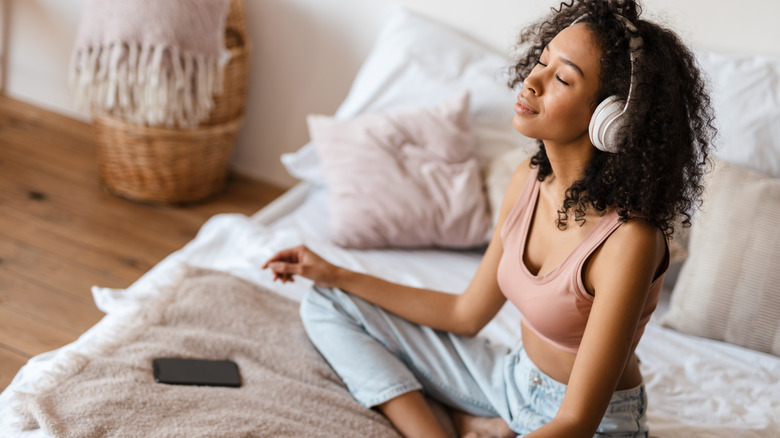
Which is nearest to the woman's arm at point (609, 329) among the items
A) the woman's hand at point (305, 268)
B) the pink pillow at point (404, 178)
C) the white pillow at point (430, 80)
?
the woman's hand at point (305, 268)

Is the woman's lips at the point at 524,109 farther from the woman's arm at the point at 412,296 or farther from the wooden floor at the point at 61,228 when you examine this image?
the wooden floor at the point at 61,228

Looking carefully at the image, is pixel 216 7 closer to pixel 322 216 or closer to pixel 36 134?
pixel 322 216

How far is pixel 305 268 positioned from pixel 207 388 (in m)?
0.27

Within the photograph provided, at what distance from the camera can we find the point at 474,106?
211cm

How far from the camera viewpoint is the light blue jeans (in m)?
1.26

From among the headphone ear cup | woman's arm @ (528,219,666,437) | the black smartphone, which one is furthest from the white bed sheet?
the headphone ear cup

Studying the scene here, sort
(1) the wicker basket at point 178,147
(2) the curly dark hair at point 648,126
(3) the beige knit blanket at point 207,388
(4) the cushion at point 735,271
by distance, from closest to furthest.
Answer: (2) the curly dark hair at point 648,126 < (3) the beige knit blanket at point 207,388 < (4) the cushion at point 735,271 < (1) the wicker basket at point 178,147

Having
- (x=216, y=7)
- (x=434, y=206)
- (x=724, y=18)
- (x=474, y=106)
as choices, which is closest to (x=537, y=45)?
(x=434, y=206)

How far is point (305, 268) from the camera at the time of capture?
1.39 meters

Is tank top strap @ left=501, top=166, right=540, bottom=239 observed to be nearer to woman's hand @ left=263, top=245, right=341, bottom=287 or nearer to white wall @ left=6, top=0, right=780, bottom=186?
woman's hand @ left=263, top=245, right=341, bottom=287

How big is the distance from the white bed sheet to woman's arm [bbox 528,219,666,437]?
15.0 inches

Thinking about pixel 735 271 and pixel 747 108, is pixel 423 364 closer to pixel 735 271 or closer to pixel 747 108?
pixel 735 271

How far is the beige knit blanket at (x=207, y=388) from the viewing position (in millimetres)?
1144

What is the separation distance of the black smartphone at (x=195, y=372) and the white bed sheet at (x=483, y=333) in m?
0.14
